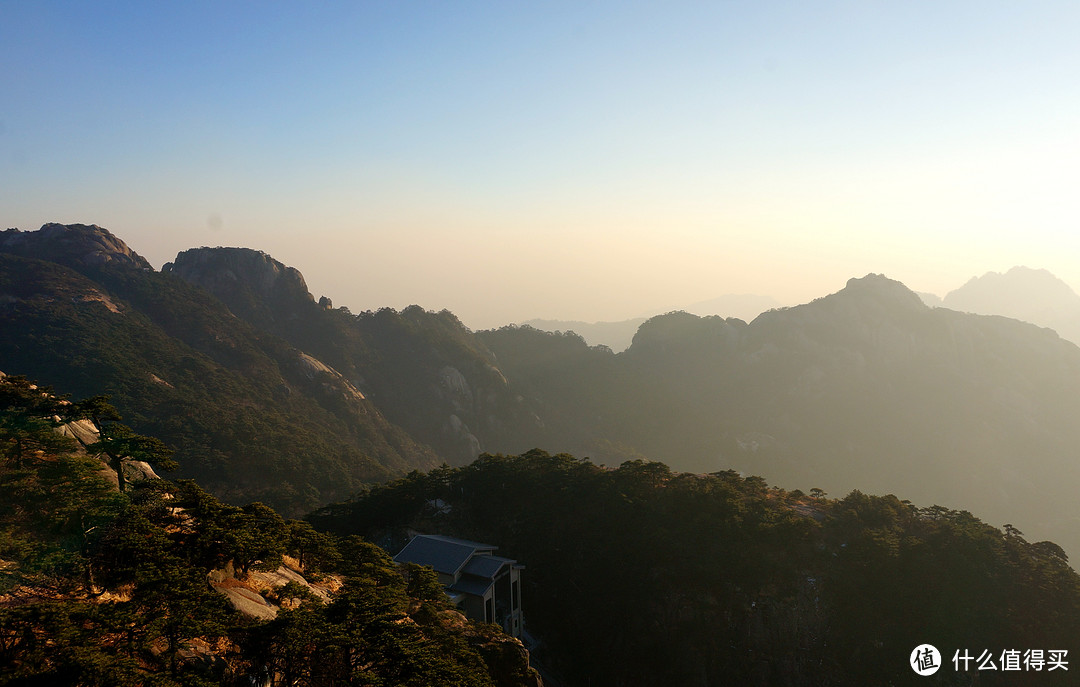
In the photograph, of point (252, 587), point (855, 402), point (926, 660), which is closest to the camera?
point (252, 587)

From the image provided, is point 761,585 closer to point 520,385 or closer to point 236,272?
point 520,385

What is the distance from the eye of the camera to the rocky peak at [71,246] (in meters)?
102

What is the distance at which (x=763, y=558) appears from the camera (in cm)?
3488

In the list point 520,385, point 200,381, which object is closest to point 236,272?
point 200,381

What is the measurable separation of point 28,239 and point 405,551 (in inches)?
4512

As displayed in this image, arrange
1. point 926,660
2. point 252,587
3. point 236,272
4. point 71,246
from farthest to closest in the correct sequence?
point 236,272
point 71,246
point 926,660
point 252,587

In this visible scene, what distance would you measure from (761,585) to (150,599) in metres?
30.8

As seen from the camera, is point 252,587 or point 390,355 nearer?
point 252,587

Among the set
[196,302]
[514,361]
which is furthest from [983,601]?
[514,361]

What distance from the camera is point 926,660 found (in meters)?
29.0

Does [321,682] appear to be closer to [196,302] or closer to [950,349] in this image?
[196,302]

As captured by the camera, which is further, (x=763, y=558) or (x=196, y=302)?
(x=196, y=302)

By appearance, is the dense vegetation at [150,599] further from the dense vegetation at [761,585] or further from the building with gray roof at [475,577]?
the dense vegetation at [761,585]

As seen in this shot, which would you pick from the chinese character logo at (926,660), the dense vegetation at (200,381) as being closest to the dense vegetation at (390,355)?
the dense vegetation at (200,381)
